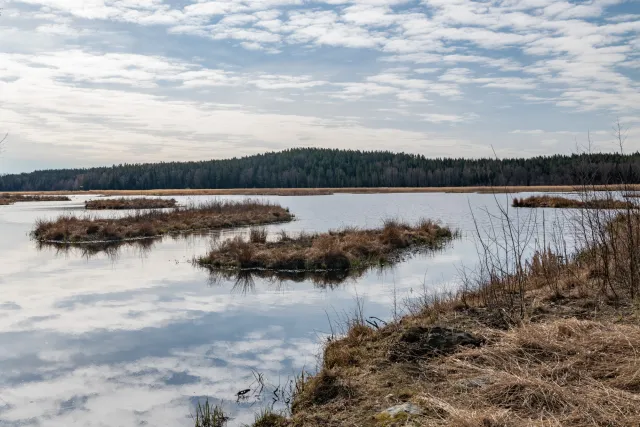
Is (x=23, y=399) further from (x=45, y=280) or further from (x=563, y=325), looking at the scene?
(x=45, y=280)

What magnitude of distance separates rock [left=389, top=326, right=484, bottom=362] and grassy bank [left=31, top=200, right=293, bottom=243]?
26.4m

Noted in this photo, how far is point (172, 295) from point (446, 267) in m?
9.45

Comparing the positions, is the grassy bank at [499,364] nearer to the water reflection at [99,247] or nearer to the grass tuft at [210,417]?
the grass tuft at [210,417]

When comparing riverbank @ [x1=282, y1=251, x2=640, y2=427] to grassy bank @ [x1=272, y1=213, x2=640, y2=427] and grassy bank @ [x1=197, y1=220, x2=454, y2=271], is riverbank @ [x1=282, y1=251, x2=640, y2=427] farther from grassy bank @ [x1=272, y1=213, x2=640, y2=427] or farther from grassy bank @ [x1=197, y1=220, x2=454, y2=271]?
grassy bank @ [x1=197, y1=220, x2=454, y2=271]

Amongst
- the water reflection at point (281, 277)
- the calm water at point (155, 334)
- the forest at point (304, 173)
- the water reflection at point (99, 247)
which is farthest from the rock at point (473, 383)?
the forest at point (304, 173)

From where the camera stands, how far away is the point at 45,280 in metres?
18.1

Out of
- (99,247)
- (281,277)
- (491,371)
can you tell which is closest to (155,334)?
(281,277)

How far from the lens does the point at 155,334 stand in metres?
11.5

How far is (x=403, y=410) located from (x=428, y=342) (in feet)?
7.03

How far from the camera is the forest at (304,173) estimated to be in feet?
435

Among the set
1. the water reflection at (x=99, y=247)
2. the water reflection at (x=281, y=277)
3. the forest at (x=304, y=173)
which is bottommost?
the water reflection at (x=281, y=277)

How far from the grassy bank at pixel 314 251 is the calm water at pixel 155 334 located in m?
1.48

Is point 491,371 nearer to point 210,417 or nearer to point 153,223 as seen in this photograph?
point 210,417

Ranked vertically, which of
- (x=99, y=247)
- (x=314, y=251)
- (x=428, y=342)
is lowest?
(x=99, y=247)
